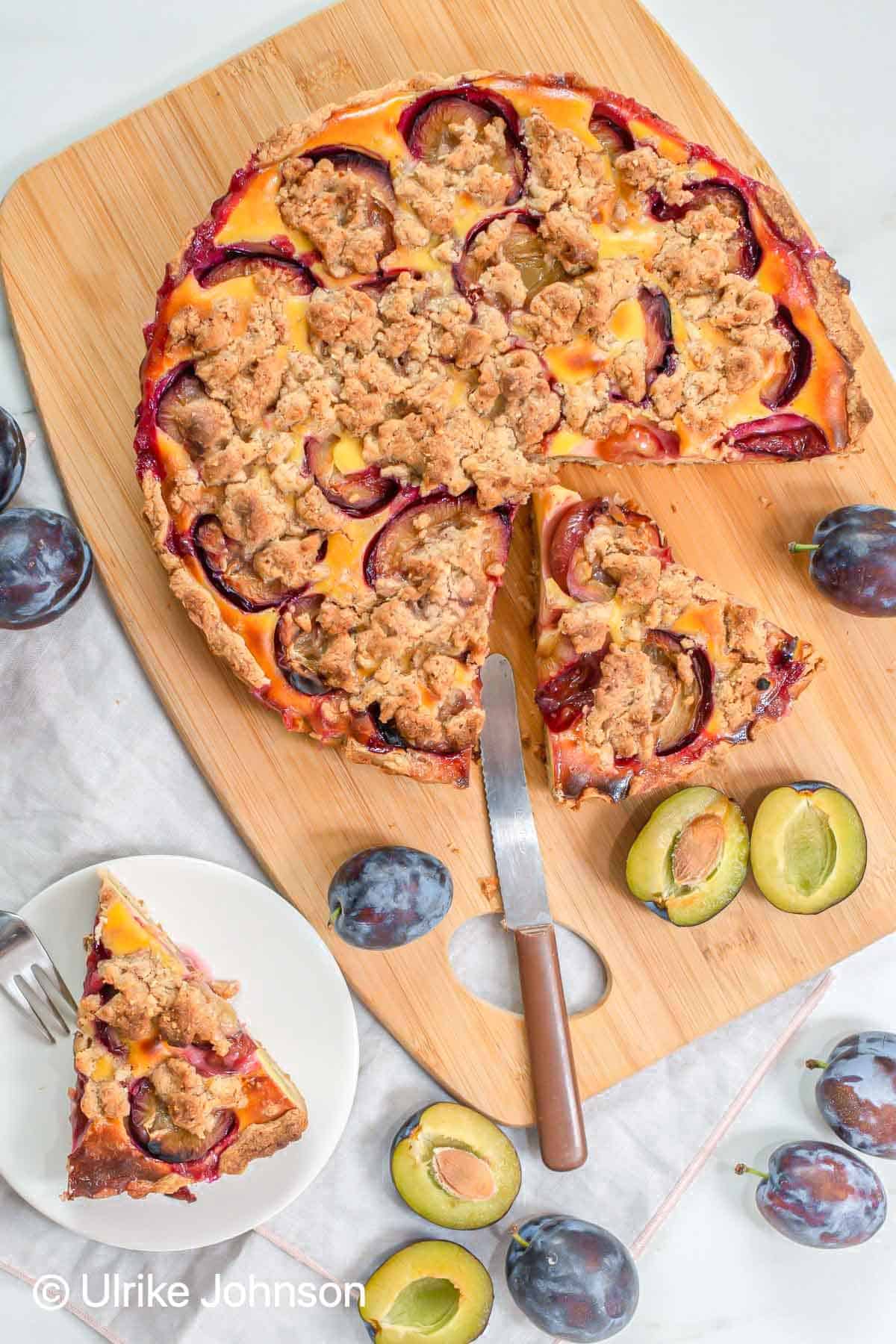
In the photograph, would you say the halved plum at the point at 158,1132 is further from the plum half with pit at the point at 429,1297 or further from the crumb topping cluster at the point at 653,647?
the crumb topping cluster at the point at 653,647

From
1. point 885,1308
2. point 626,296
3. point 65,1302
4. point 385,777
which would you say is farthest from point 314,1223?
point 626,296

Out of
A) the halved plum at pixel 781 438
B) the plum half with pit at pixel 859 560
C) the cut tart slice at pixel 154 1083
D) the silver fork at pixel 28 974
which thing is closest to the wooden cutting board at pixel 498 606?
the plum half with pit at pixel 859 560

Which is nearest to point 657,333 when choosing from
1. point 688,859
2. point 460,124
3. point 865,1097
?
point 460,124

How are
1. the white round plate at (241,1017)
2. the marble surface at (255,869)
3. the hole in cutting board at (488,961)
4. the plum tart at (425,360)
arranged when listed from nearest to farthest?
1. the plum tart at (425,360)
2. the white round plate at (241,1017)
3. the marble surface at (255,869)
4. the hole in cutting board at (488,961)

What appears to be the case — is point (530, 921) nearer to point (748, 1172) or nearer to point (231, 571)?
point (748, 1172)

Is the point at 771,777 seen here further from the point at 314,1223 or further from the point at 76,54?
the point at 76,54

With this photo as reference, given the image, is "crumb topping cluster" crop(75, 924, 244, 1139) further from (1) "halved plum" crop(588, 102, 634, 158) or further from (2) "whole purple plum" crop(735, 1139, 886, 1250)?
(1) "halved plum" crop(588, 102, 634, 158)
